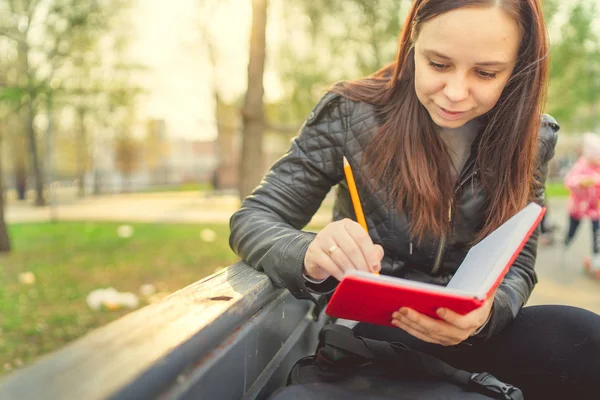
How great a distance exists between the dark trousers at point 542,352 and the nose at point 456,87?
1.66 ft

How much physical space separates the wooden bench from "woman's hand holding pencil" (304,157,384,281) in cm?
13

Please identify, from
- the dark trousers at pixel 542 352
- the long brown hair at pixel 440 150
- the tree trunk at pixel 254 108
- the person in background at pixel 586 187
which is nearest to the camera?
the dark trousers at pixel 542 352

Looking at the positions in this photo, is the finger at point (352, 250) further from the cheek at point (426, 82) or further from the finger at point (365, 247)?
the cheek at point (426, 82)

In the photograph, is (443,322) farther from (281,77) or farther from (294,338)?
(281,77)

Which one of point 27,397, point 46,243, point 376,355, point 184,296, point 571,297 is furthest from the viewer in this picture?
point 46,243

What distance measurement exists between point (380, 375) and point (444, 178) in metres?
0.57

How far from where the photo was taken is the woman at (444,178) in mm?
1227

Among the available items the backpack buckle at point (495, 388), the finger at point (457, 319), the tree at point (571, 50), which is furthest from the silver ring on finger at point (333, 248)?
the tree at point (571, 50)

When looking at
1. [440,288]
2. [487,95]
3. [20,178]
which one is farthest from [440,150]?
[20,178]

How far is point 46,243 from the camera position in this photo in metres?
8.07

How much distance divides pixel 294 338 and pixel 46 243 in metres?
7.59

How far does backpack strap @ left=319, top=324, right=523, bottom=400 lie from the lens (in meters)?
1.09

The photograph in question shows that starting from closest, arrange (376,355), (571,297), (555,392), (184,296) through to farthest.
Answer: (184,296) < (376,355) < (555,392) < (571,297)

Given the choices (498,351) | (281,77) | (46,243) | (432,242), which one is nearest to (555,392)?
(498,351)
